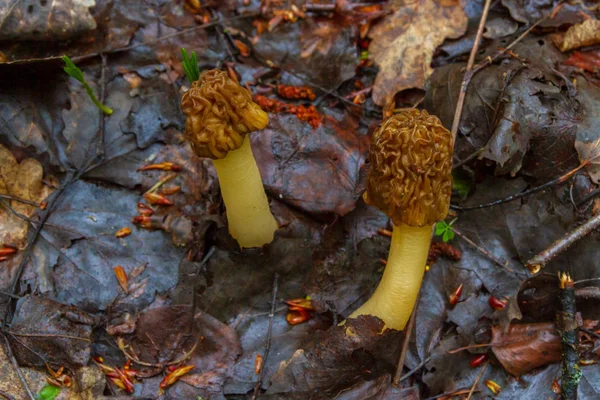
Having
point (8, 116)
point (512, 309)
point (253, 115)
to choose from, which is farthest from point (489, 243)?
point (8, 116)

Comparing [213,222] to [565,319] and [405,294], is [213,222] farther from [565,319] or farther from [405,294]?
[565,319]

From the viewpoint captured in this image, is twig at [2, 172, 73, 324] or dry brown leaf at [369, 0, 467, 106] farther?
dry brown leaf at [369, 0, 467, 106]

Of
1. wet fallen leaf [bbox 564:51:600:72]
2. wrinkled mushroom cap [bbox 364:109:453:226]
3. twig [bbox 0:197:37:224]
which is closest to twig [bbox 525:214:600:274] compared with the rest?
wrinkled mushroom cap [bbox 364:109:453:226]

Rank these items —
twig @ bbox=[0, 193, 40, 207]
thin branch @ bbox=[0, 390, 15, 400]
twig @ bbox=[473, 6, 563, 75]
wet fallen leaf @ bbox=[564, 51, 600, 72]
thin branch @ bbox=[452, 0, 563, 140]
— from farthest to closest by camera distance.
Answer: wet fallen leaf @ bbox=[564, 51, 600, 72]
twig @ bbox=[473, 6, 563, 75]
thin branch @ bbox=[452, 0, 563, 140]
twig @ bbox=[0, 193, 40, 207]
thin branch @ bbox=[0, 390, 15, 400]

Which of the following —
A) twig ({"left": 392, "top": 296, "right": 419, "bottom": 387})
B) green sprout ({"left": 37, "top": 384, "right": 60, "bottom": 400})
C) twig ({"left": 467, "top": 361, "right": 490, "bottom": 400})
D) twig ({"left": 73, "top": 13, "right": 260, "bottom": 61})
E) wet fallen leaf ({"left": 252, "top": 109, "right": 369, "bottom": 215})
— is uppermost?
twig ({"left": 73, "top": 13, "right": 260, "bottom": 61})

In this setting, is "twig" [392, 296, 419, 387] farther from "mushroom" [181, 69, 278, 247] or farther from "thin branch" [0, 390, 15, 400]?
"thin branch" [0, 390, 15, 400]

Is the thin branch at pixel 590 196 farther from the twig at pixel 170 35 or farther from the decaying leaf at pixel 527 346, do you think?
the twig at pixel 170 35

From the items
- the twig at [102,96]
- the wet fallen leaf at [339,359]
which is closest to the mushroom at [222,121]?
the wet fallen leaf at [339,359]
